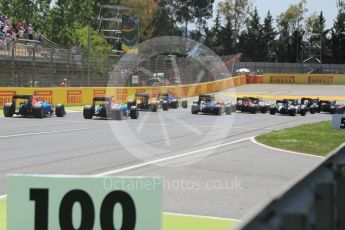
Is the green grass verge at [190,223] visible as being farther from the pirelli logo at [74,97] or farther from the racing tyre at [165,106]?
the pirelli logo at [74,97]

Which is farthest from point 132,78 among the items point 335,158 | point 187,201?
point 335,158

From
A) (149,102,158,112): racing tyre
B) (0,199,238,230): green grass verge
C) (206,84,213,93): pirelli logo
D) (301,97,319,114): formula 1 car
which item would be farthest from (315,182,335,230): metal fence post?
(206,84,213,93): pirelli logo

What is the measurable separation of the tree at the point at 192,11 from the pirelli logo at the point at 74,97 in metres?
64.0

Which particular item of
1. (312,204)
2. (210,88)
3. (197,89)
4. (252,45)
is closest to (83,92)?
(197,89)

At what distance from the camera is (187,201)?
7.79 m

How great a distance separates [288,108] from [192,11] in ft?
240

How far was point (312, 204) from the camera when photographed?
312 centimetres

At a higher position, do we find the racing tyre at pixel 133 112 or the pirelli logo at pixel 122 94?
the pirelli logo at pixel 122 94

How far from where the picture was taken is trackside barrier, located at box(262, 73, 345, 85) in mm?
64500

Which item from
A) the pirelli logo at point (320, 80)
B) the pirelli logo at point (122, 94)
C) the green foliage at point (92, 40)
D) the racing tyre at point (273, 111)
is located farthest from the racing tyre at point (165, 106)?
the pirelli logo at point (320, 80)

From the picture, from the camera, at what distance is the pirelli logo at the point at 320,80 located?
64750 mm

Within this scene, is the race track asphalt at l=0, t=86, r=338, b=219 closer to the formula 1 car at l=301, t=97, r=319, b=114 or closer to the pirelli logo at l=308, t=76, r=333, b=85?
the formula 1 car at l=301, t=97, r=319, b=114

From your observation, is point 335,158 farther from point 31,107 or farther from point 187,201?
point 31,107

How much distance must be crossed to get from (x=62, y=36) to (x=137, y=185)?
54720mm
